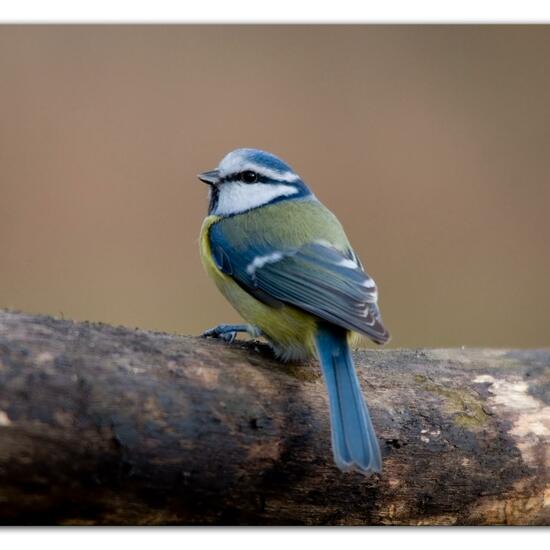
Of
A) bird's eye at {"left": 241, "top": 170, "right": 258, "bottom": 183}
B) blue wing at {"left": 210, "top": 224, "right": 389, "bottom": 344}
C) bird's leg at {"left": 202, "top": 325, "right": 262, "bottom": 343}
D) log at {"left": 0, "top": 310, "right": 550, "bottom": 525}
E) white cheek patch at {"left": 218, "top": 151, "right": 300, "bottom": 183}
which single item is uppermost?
white cheek patch at {"left": 218, "top": 151, "right": 300, "bottom": 183}

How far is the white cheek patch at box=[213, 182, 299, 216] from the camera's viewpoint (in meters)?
1.77

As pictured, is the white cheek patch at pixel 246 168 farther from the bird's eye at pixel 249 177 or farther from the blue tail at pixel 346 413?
the blue tail at pixel 346 413

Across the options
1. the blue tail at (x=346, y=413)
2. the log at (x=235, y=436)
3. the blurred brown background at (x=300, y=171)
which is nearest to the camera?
the log at (x=235, y=436)

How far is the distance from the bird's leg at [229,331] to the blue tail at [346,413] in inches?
7.5

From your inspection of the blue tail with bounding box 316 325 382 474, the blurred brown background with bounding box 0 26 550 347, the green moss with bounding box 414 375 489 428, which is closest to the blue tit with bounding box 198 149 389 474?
the blue tail with bounding box 316 325 382 474

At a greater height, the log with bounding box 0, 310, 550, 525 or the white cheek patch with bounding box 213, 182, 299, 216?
the white cheek patch with bounding box 213, 182, 299, 216

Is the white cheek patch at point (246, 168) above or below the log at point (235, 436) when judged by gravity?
above

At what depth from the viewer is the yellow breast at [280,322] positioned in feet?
4.97

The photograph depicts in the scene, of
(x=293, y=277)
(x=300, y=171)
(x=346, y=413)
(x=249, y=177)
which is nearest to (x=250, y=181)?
(x=249, y=177)

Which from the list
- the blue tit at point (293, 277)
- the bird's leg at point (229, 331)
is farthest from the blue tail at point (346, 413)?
the bird's leg at point (229, 331)

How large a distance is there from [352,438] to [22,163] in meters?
1.82

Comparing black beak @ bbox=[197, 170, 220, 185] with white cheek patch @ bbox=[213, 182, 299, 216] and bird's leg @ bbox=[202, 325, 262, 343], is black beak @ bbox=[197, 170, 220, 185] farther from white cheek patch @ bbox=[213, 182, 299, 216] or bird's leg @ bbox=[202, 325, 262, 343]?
bird's leg @ bbox=[202, 325, 262, 343]
